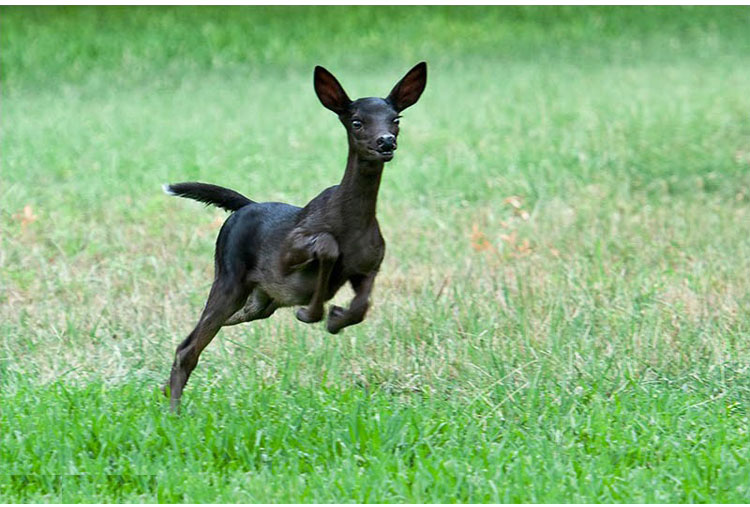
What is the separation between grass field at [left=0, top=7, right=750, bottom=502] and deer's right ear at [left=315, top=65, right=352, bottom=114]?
4.80ft

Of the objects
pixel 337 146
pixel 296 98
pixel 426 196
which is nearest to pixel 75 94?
pixel 296 98

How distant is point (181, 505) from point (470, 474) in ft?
4.01

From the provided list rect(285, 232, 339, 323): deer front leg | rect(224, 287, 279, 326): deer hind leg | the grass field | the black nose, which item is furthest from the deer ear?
the grass field

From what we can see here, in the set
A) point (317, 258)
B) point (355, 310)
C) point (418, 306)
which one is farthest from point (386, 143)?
point (418, 306)

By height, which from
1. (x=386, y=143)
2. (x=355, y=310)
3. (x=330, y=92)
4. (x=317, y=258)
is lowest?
(x=355, y=310)

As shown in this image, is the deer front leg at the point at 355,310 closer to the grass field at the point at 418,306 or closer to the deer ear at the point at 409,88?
the grass field at the point at 418,306

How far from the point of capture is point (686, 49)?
2131cm

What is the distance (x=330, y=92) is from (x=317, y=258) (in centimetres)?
81

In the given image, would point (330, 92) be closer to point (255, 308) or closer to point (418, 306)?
point (255, 308)

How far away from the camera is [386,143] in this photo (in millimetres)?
5297

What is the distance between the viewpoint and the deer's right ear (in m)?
5.61

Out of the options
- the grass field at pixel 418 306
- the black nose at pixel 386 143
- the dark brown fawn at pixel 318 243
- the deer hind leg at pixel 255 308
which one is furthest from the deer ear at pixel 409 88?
the grass field at pixel 418 306

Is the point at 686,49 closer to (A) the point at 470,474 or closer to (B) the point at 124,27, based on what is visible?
(B) the point at 124,27

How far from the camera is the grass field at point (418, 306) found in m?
5.21
